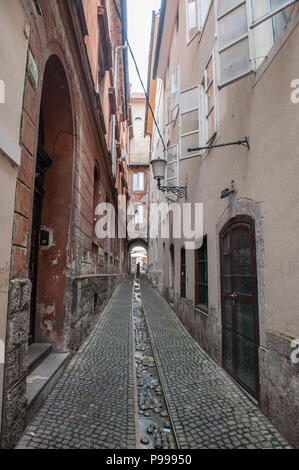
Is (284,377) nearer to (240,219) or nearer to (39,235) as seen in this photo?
(240,219)

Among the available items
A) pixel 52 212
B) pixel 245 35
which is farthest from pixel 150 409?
pixel 245 35

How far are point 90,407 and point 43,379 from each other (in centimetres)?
67

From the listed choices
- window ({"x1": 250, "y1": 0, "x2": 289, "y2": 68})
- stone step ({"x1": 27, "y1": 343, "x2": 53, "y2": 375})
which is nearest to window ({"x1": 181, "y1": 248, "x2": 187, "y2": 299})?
stone step ({"x1": 27, "y1": 343, "x2": 53, "y2": 375})

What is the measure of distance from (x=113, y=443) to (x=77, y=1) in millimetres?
5907

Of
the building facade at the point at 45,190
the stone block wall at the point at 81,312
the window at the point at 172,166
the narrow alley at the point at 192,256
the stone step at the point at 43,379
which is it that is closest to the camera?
the building facade at the point at 45,190

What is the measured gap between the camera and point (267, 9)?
3318mm

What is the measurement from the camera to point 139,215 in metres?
29.5

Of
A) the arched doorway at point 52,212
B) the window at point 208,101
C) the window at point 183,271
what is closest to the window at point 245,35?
the window at point 208,101

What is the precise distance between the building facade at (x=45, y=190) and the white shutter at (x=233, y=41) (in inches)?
87.7

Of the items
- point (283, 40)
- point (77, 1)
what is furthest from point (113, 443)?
point (77, 1)

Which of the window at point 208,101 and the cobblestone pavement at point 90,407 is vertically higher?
the window at point 208,101

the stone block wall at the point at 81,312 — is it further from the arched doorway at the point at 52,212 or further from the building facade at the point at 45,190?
the arched doorway at the point at 52,212

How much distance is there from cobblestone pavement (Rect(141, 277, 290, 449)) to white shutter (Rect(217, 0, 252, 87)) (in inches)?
157

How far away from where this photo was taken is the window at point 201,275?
229 inches
